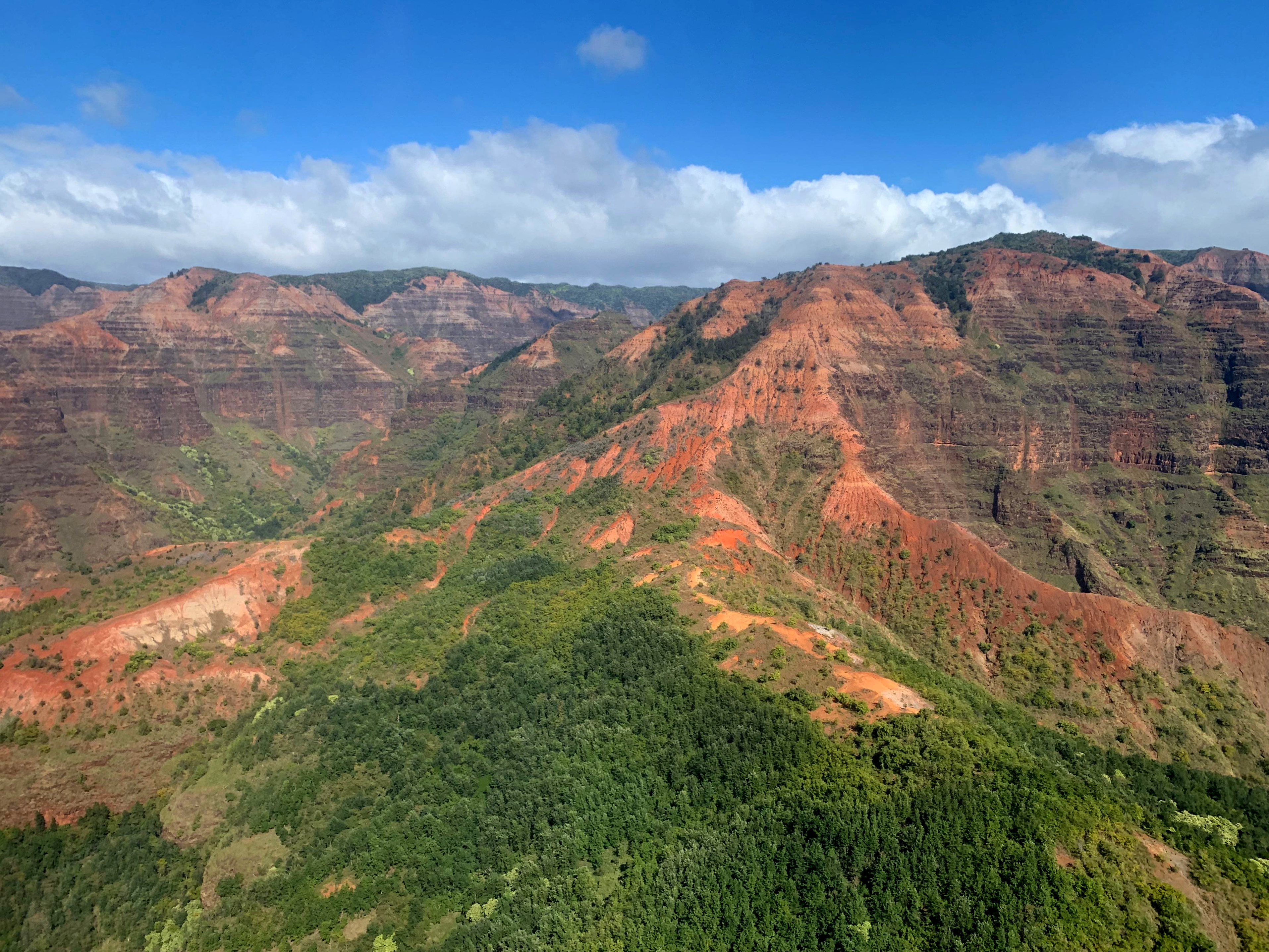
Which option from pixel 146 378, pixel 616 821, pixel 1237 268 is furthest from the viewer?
pixel 1237 268

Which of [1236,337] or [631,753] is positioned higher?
[1236,337]

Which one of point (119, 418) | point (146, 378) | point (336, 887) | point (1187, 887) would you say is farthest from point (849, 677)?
point (146, 378)

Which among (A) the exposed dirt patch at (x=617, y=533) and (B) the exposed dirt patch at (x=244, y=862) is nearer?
(B) the exposed dirt patch at (x=244, y=862)

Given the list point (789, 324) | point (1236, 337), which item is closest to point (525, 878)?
point (789, 324)

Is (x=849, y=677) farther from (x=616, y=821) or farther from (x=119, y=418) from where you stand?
(x=119, y=418)

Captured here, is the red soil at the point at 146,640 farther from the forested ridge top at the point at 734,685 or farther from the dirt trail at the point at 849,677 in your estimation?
the dirt trail at the point at 849,677

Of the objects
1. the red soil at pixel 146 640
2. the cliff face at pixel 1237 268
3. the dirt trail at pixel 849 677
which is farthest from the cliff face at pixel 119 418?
the cliff face at pixel 1237 268

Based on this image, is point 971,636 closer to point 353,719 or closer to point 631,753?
point 631,753

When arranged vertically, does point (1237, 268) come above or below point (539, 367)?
above

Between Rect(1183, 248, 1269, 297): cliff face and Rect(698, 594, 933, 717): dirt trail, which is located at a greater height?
Rect(1183, 248, 1269, 297): cliff face

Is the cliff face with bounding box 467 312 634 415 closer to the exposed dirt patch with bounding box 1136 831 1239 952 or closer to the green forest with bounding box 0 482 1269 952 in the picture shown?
the green forest with bounding box 0 482 1269 952

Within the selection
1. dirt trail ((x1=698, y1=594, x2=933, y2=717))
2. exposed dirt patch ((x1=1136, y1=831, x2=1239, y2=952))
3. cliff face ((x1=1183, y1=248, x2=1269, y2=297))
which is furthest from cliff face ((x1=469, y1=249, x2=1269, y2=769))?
cliff face ((x1=1183, y1=248, x2=1269, y2=297))
